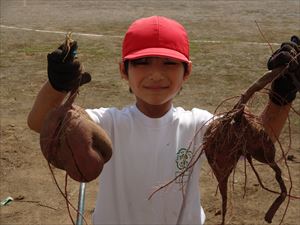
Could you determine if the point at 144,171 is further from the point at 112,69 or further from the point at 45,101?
the point at 112,69

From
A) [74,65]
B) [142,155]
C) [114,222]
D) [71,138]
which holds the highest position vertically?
[74,65]

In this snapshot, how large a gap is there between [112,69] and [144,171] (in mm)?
6422

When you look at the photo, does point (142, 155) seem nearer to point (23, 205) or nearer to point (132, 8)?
point (23, 205)

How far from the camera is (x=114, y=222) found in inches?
92.0

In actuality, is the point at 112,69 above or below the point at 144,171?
below

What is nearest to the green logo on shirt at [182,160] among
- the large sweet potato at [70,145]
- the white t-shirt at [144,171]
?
the white t-shirt at [144,171]

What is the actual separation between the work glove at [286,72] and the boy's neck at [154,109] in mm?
474

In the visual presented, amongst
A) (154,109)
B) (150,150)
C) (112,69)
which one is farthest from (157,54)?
(112,69)

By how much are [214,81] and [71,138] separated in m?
6.23

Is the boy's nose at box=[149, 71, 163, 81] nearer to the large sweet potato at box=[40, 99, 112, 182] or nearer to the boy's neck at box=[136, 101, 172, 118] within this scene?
the boy's neck at box=[136, 101, 172, 118]

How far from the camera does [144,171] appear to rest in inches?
90.3

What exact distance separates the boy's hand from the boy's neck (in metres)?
0.45

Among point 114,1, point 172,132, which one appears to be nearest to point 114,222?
point 172,132

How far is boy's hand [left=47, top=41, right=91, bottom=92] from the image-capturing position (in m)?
1.88
